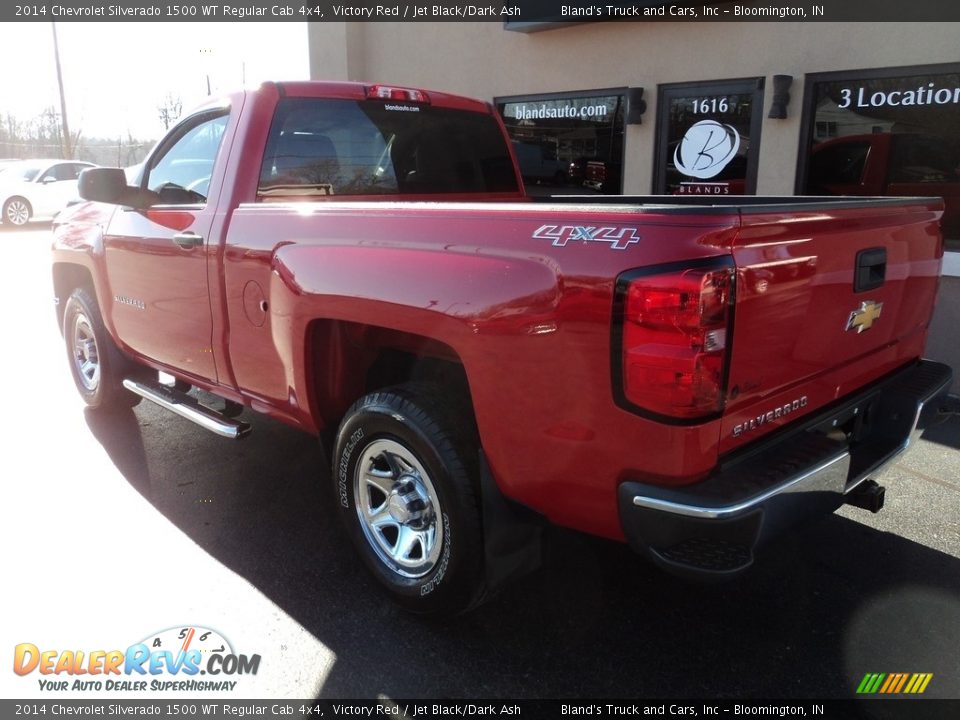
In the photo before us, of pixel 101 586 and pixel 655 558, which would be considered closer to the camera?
pixel 655 558

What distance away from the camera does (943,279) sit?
6.27 metres

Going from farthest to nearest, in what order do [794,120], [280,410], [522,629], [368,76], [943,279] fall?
Result: 1. [368,76]
2. [794,120]
3. [943,279]
4. [280,410]
5. [522,629]

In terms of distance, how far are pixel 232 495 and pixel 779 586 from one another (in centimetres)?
278

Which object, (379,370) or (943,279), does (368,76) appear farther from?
(379,370)

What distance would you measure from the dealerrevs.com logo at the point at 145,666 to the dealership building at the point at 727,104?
596 centimetres

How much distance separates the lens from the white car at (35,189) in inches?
733

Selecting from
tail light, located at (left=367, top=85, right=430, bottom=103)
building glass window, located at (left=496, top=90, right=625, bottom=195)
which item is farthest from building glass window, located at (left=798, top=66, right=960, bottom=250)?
tail light, located at (left=367, top=85, right=430, bottom=103)

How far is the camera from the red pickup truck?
2.11 metres

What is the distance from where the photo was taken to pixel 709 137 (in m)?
7.46

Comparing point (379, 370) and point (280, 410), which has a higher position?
point (379, 370)

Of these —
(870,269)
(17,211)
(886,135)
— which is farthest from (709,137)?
(17,211)

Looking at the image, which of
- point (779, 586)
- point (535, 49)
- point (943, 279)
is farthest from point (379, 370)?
point (535, 49)

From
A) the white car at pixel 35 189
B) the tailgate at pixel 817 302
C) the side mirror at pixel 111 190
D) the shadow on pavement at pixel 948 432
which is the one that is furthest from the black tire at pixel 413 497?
the white car at pixel 35 189

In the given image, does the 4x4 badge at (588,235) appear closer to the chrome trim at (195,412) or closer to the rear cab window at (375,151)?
the rear cab window at (375,151)
